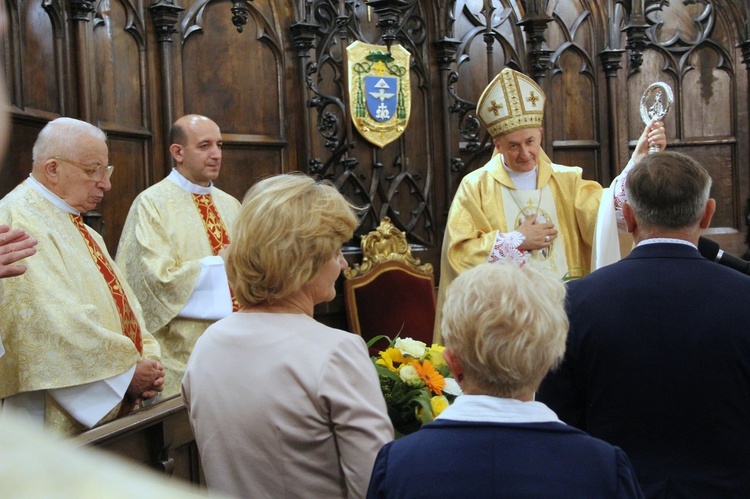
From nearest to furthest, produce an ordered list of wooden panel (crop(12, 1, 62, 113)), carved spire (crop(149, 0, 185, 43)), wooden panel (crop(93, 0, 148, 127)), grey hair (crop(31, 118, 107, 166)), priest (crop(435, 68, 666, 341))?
grey hair (crop(31, 118, 107, 166))
wooden panel (crop(12, 1, 62, 113))
priest (crop(435, 68, 666, 341))
wooden panel (crop(93, 0, 148, 127))
carved spire (crop(149, 0, 185, 43))

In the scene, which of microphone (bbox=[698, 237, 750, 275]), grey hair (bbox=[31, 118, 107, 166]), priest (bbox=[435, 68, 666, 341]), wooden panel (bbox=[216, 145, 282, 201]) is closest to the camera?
microphone (bbox=[698, 237, 750, 275])

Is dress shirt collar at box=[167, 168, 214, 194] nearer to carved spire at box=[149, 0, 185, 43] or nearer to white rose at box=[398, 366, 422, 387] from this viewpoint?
carved spire at box=[149, 0, 185, 43]

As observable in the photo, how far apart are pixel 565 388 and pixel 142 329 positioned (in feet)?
7.35

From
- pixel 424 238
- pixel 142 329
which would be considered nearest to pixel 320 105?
pixel 424 238

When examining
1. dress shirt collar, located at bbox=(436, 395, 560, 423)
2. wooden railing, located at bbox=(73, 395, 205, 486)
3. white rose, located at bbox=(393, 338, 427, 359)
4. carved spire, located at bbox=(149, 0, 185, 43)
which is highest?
carved spire, located at bbox=(149, 0, 185, 43)

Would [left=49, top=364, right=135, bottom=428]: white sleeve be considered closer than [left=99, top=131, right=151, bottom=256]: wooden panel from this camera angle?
Yes

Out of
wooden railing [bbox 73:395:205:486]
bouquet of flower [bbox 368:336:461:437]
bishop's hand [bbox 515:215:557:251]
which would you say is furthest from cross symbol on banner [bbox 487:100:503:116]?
bouquet of flower [bbox 368:336:461:437]

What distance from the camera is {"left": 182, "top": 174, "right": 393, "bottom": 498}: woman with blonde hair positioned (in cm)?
167

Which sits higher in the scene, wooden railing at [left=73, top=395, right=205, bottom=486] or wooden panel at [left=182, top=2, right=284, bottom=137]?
wooden panel at [left=182, top=2, right=284, bottom=137]

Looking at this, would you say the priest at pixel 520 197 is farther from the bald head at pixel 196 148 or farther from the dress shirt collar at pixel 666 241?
the dress shirt collar at pixel 666 241

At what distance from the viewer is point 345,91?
626 cm

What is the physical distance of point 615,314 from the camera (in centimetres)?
199

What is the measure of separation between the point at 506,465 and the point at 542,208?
3.70 meters

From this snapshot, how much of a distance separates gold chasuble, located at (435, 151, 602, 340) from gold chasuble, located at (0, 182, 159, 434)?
207 cm
